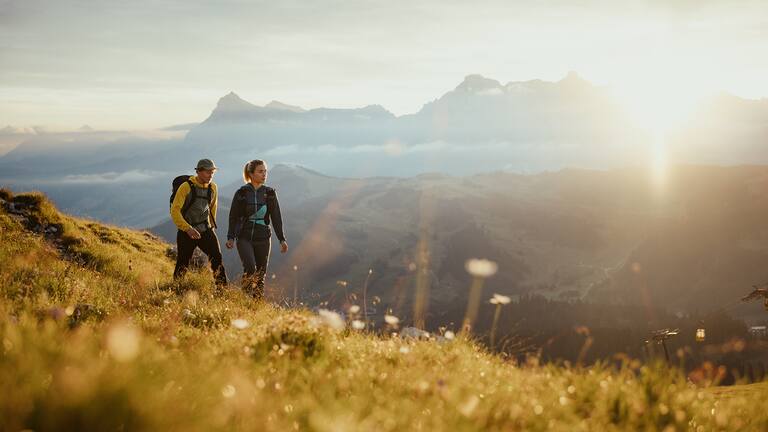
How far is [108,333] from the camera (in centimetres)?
351

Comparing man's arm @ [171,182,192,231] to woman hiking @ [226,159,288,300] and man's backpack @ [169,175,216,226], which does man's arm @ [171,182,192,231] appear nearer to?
man's backpack @ [169,175,216,226]

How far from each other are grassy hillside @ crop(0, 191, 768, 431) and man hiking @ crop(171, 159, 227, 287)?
519 centimetres

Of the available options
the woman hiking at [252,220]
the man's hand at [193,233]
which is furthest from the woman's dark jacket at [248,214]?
the man's hand at [193,233]

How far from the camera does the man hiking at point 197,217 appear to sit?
1189 centimetres

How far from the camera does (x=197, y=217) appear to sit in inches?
486

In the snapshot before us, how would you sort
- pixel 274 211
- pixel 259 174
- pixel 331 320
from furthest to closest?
pixel 274 211 → pixel 259 174 → pixel 331 320

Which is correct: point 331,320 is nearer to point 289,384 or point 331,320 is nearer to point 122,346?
point 289,384

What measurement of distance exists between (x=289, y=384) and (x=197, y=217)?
9680 millimetres

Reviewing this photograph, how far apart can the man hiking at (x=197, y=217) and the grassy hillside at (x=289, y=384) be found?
5.19 meters

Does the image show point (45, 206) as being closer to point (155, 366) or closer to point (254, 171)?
point (254, 171)

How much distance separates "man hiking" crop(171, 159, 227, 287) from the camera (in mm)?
11891

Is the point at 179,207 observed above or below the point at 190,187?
below

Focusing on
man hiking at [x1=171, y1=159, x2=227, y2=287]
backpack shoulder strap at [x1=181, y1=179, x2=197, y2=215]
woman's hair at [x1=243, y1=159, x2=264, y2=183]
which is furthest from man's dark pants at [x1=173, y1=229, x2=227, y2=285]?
woman's hair at [x1=243, y1=159, x2=264, y2=183]

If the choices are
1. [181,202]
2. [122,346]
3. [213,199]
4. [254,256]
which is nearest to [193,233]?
[181,202]
